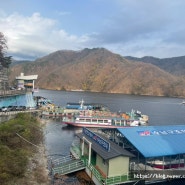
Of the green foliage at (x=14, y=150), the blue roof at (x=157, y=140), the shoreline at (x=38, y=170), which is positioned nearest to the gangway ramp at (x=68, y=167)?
the shoreline at (x=38, y=170)

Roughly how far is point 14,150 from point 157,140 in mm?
19380

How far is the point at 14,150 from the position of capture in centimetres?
3588

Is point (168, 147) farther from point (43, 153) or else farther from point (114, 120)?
point (114, 120)

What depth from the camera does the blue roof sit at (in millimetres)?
30812

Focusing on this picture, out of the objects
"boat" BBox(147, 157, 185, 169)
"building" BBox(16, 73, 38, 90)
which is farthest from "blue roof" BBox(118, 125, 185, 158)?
"building" BBox(16, 73, 38, 90)

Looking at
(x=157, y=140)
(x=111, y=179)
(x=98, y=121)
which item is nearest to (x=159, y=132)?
(x=157, y=140)

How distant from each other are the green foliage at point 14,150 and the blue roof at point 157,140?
13.5 metres

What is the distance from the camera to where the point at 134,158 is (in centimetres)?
3259

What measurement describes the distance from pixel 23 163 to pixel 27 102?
48.7 metres

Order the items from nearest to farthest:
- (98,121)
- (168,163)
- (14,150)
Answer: (168,163) → (14,150) → (98,121)

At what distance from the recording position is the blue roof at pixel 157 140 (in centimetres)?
3081

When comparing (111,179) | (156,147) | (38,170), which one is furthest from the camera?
(38,170)

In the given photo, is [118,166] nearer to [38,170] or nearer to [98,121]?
[38,170]

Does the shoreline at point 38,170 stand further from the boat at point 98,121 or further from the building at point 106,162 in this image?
the boat at point 98,121
